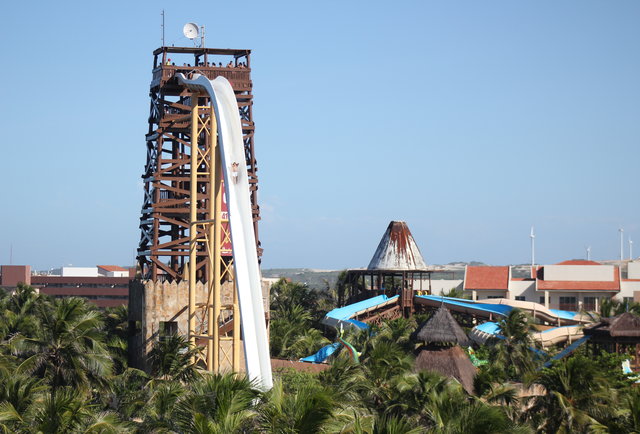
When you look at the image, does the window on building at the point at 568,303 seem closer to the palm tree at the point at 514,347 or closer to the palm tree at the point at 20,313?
the palm tree at the point at 514,347

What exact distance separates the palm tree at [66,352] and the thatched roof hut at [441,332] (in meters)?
11.2

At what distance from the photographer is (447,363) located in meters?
35.1

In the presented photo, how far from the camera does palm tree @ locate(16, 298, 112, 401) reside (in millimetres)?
32656

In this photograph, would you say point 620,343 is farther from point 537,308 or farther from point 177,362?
point 537,308

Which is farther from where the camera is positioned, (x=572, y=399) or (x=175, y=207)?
(x=175, y=207)

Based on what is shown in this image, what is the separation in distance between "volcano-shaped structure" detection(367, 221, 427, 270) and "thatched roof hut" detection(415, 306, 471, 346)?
39802 millimetres

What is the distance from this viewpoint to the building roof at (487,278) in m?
98.2

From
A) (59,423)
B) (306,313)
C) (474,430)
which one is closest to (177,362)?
(59,423)

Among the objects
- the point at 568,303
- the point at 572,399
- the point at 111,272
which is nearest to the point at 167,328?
the point at 572,399

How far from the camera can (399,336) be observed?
181 feet

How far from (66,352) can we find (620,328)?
2312cm

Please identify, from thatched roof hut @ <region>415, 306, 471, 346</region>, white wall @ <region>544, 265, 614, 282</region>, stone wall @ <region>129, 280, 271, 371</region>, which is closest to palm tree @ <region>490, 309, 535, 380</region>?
thatched roof hut @ <region>415, 306, 471, 346</region>

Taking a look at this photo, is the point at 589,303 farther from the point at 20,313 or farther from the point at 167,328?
the point at 167,328

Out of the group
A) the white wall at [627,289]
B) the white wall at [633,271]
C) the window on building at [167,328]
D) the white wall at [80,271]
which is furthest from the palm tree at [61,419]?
the white wall at [80,271]
